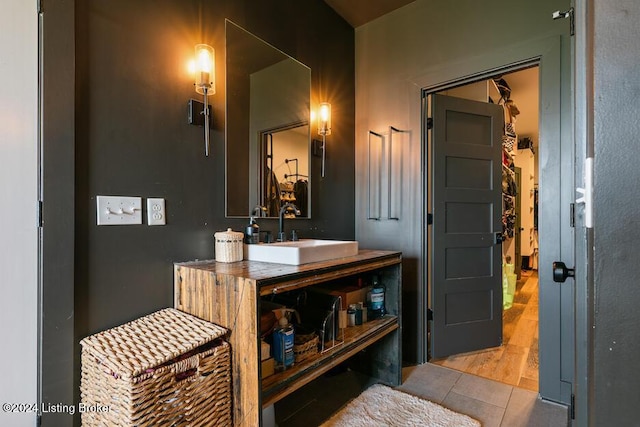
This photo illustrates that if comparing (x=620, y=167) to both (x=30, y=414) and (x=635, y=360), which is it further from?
(x=30, y=414)

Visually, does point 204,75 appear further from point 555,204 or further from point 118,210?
point 555,204

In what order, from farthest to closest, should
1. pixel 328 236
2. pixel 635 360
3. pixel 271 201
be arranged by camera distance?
pixel 328 236 → pixel 271 201 → pixel 635 360

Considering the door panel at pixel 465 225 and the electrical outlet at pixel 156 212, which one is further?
the door panel at pixel 465 225

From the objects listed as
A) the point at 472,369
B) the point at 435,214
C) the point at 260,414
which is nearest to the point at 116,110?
the point at 260,414

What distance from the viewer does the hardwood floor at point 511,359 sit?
223 cm

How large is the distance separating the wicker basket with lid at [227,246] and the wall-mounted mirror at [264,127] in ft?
0.68

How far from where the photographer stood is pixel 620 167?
45cm

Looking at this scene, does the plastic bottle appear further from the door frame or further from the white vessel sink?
the door frame

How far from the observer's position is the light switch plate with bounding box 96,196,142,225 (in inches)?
51.0

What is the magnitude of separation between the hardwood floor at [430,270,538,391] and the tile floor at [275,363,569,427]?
0.39ft

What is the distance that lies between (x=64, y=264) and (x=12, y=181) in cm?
33

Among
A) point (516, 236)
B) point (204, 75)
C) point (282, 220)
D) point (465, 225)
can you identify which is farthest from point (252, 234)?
point (516, 236)

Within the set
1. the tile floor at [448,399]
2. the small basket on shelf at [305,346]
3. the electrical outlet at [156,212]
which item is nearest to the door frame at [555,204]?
the tile floor at [448,399]

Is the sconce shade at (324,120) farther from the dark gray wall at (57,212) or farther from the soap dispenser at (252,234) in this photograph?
the dark gray wall at (57,212)
